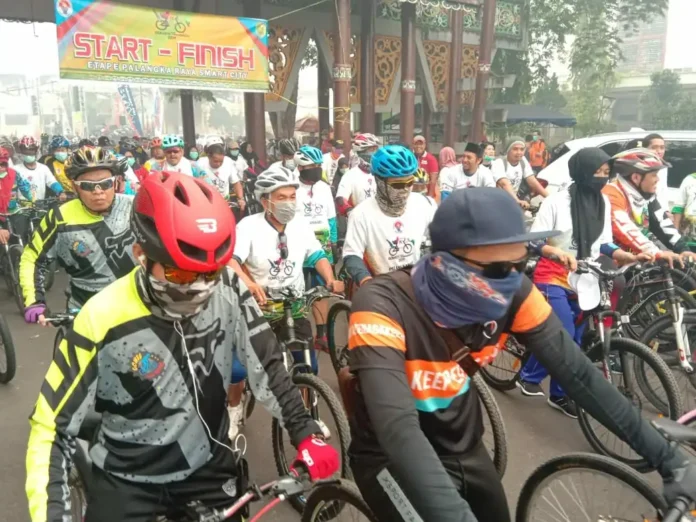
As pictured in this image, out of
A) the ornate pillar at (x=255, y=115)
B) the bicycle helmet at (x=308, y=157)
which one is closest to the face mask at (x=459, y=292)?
the bicycle helmet at (x=308, y=157)

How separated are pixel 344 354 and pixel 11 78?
133 m

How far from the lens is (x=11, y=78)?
114812mm

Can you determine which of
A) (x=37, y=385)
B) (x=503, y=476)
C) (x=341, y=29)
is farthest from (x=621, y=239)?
(x=341, y=29)

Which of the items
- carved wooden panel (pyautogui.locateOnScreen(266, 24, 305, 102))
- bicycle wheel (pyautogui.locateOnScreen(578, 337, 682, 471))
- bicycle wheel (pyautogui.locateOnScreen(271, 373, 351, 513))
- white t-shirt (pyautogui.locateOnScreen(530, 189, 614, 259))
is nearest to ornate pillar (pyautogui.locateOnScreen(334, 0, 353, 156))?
carved wooden panel (pyautogui.locateOnScreen(266, 24, 305, 102))

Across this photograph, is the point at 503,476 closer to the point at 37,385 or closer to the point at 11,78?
the point at 37,385

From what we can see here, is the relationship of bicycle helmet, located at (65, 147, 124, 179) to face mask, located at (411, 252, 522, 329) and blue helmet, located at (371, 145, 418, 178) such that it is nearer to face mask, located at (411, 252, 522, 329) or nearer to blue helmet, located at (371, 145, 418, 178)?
blue helmet, located at (371, 145, 418, 178)

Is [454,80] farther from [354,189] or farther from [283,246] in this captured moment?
[283,246]

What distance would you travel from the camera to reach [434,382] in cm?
187

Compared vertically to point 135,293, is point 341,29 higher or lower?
higher

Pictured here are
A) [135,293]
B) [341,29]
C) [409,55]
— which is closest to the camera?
[135,293]

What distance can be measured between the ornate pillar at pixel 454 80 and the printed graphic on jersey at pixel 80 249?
1598cm

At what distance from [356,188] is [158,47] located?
5.11 m

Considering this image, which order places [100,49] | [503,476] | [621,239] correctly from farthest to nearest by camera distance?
[100,49], [621,239], [503,476]

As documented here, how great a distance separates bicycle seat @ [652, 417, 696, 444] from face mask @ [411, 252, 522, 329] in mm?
706
